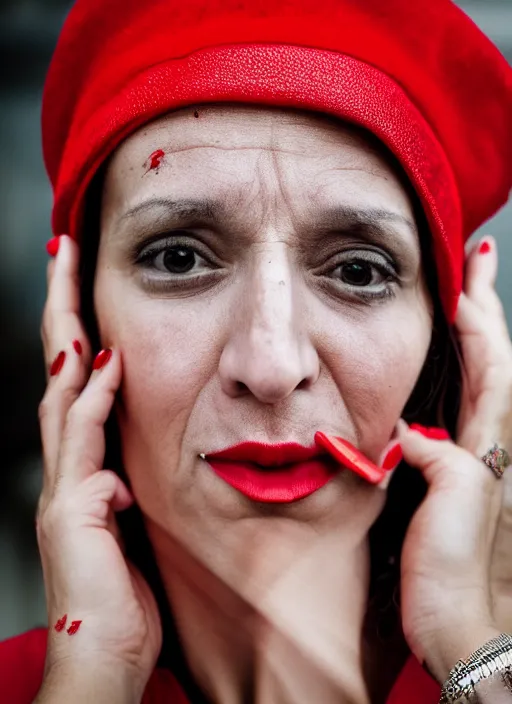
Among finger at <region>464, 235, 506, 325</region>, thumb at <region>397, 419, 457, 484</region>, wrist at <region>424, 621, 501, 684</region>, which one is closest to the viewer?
wrist at <region>424, 621, 501, 684</region>

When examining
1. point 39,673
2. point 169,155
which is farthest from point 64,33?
point 39,673

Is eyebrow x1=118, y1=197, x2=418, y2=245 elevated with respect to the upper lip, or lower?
elevated

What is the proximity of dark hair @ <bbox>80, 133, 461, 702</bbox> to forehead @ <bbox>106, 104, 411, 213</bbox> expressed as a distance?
0.13 meters

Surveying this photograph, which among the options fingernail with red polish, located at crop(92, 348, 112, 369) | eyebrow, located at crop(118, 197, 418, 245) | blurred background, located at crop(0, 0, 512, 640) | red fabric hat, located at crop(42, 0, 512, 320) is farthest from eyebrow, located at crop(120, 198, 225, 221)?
blurred background, located at crop(0, 0, 512, 640)

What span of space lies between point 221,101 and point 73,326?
1.46 ft

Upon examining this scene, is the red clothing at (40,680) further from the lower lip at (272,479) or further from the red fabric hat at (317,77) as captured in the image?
the red fabric hat at (317,77)

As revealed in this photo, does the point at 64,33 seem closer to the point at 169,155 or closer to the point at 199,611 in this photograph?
the point at 169,155

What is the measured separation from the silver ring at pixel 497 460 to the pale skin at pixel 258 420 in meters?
0.02

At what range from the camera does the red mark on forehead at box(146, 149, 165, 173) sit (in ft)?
3.42

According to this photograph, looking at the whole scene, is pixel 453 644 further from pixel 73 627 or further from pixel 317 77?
pixel 317 77

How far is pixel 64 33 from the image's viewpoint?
118 centimetres

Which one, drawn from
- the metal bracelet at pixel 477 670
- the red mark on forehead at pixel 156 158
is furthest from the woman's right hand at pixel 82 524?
the metal bracelet at pixel 477 670

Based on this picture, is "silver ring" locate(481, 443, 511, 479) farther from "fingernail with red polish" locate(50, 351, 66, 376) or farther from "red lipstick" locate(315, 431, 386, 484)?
"fingernail with red polish" locate(50, 351, 66, 376)

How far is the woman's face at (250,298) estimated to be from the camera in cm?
100
